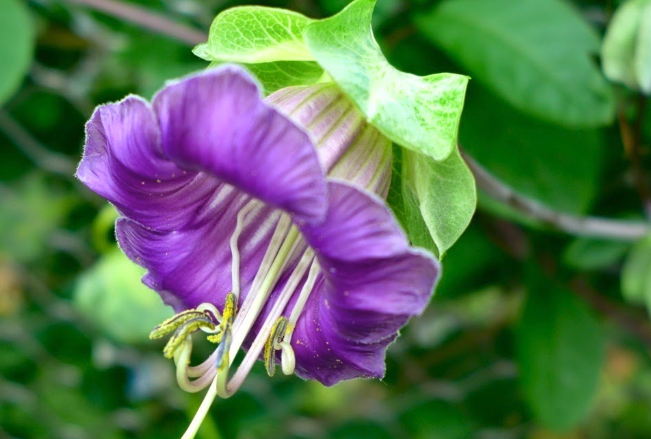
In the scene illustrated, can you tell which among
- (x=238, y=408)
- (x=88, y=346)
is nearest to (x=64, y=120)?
(x=88, y=346)

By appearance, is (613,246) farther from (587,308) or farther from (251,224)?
(251,224)

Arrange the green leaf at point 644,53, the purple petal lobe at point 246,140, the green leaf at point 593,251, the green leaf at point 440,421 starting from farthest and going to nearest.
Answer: the green leaf at point 440,421, the green leaf at point 593,251, the green leaf at point 644,53, the purple petal lobe at point 246,140

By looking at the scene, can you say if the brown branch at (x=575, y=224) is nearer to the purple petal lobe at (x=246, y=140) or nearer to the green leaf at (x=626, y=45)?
the green leaf at (x=626, y=45)

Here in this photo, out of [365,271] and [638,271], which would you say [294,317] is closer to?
[365,271]

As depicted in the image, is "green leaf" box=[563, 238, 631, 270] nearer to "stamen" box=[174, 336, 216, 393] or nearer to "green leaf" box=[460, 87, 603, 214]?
"green leaf" box=[460, 87, 603, 214]

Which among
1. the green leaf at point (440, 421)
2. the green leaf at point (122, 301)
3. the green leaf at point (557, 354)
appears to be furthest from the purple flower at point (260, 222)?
the green leaf at point (440, 421)

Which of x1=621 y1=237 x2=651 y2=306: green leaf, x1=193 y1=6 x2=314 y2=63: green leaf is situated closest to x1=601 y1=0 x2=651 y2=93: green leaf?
x1=621 y1=237 x2=651 y2=306: green leaf
